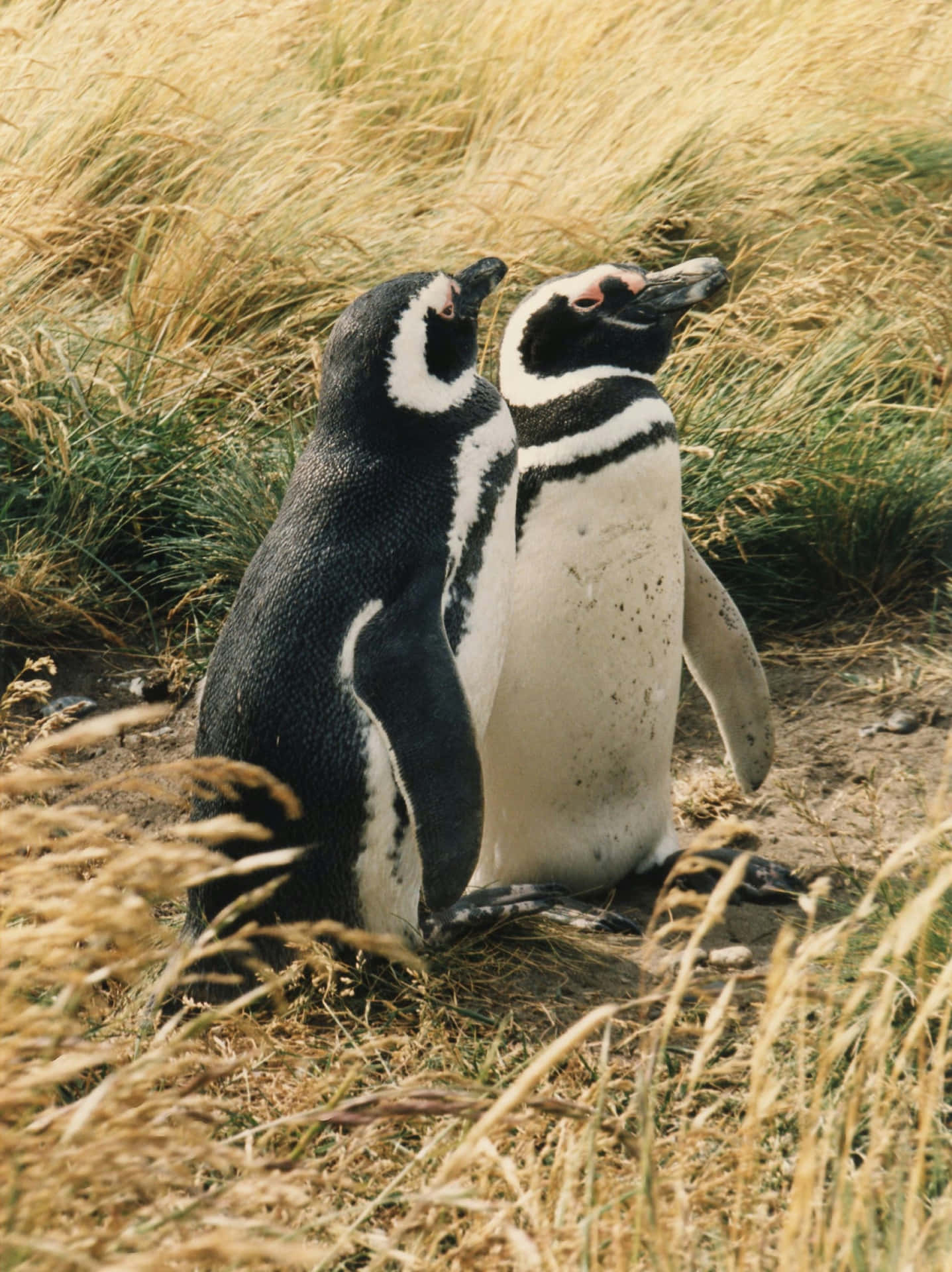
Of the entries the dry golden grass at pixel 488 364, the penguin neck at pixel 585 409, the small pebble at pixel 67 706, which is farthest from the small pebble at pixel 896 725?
the small pebble at pixel 67 706

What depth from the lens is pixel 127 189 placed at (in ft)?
14.3

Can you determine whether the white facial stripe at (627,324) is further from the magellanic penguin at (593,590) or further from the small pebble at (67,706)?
the small pebble at (67,706)

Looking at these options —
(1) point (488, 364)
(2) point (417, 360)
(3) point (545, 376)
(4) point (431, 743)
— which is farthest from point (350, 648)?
(1) point (488, 364)

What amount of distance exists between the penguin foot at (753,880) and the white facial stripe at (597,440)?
2.35 feet

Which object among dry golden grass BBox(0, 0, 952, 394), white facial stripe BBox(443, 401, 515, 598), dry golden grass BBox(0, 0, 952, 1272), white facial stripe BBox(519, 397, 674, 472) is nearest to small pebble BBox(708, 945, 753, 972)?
dry golden grass BBox(0, 0, 952, 1272)

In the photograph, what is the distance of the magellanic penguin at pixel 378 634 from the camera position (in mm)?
2053

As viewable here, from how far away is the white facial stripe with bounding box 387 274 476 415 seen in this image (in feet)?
7.20

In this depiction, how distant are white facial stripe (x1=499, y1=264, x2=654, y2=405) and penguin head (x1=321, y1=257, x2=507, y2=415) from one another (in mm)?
272

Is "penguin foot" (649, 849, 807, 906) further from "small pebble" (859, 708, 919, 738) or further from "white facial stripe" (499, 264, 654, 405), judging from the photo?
"white facial stripe" (499, 264, 654, 405)

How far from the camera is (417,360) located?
87.1 inches

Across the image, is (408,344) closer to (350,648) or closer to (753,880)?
(350,648)

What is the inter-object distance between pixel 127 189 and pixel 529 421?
2.33 metres

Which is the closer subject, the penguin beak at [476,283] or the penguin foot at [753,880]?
the penguin beak at [476,283]

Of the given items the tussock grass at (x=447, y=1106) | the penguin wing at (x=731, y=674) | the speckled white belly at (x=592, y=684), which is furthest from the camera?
the penguin wing at (x=731, y=674)
